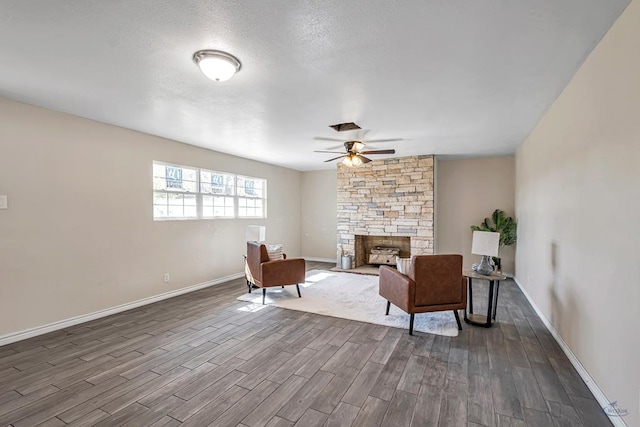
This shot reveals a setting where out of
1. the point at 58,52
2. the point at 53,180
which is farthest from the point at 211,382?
the point at 53,180

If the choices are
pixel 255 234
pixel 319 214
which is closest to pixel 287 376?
pixel 255 234

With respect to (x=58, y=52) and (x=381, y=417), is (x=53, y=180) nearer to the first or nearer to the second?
(x=58, y=52)

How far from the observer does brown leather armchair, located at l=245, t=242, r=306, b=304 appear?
444cm

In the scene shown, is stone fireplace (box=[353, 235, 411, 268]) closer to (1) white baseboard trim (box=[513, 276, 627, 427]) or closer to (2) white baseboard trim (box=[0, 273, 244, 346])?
(1) white baseboard trim (box=[513, 276, 627, 427])

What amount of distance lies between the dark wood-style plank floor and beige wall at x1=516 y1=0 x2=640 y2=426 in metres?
Answer: 0.38

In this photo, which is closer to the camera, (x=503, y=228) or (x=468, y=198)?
(x=503, y=228)

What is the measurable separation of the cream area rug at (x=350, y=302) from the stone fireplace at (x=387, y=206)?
48.2 inches

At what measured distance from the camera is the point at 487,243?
11.4 ft

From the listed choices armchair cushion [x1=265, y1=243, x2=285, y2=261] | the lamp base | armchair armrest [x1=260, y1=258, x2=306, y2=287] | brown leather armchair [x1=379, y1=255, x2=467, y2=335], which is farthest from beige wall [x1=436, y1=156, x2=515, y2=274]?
armchair cushion [x1=265, y1=243, x2=285, y2=261]

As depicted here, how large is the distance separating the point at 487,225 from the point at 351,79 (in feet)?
17.1

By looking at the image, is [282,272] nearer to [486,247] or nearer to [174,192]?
[174,192]

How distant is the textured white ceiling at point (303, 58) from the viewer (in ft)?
5.80

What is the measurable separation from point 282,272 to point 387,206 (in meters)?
3.21

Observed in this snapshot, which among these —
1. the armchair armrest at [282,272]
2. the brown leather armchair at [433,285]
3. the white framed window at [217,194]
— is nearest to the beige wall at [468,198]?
the brown leather armchair at [433,285]
